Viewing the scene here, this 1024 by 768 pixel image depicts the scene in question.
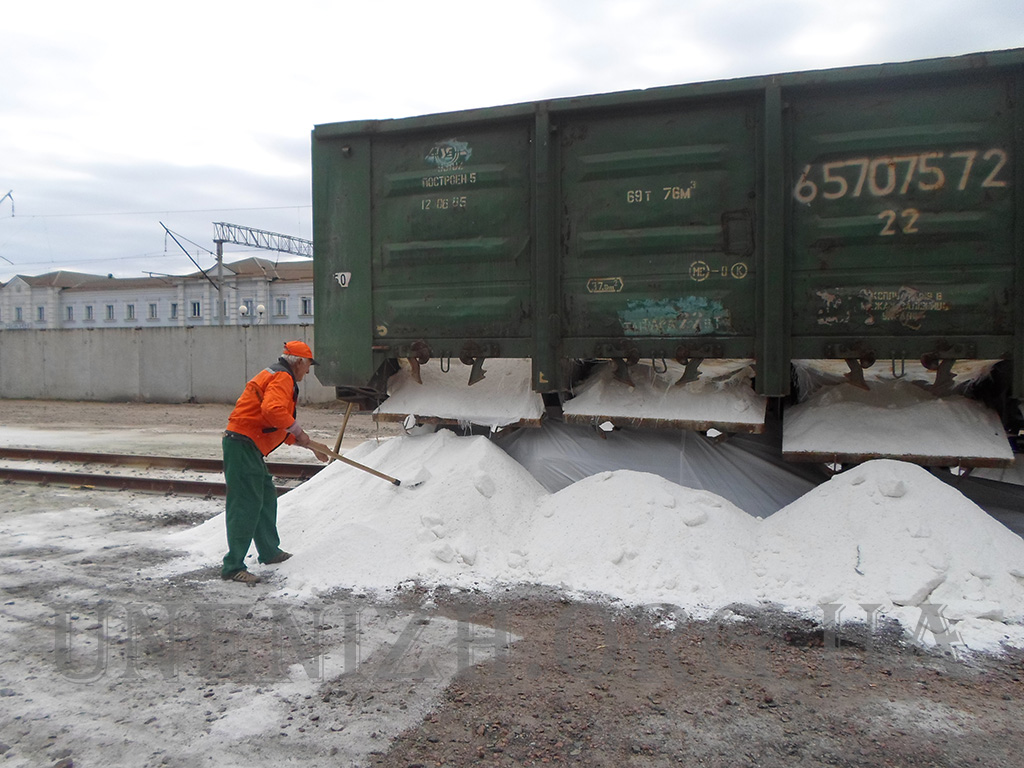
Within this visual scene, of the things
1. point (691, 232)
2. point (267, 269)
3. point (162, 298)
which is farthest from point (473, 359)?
point (162, 298)

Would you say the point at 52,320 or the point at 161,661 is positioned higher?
the point at 52,320

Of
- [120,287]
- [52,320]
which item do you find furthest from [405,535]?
[52,320]

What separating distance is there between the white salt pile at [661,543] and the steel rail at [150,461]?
2.88m

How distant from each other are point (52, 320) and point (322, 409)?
1908 inches

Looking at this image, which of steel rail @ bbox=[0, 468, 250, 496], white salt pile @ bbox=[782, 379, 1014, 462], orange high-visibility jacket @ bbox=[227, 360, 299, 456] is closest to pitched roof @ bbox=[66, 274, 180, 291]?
steel rail @ bbox=[0, 468, 250, 496]

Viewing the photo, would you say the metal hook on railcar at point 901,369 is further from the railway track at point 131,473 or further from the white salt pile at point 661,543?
the railway track at point 131,473

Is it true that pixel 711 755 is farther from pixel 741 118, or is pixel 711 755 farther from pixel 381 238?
pixel 381 238

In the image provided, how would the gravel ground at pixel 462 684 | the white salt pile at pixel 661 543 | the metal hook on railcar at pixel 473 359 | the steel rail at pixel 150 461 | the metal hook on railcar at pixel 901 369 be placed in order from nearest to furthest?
the gravel ground at pixel 462 684 < the white salt pile at pixel 661 543 < the metal hook on railcar at pixel 901 369 < the metal hook on railcar at pixel 473 359 < the steel rail at pixel 150 461

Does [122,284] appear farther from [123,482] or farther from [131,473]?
[123,482]

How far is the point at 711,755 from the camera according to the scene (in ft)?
8.39

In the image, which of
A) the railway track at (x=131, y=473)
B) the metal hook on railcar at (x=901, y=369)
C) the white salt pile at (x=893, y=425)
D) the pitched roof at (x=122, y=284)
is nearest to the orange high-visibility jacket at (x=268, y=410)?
the railway track at (x=131, y=473)

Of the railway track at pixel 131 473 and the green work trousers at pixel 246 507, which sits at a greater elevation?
the green work trousers at pixel 246 507

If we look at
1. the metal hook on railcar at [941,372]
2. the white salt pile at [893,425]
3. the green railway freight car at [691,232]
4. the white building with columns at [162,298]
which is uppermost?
the white building with columns at [162,298]

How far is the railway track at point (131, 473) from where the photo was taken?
7.47 metres
